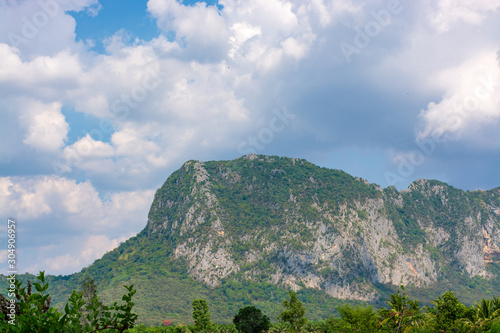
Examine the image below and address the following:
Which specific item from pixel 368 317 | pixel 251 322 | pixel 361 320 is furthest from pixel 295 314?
pixel 251 322

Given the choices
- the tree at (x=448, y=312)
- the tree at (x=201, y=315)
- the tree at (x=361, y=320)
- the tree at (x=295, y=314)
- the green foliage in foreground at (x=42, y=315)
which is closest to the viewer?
the green foliage in foreground at (x=42, y=315)

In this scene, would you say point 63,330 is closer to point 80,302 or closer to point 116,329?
point 80,302

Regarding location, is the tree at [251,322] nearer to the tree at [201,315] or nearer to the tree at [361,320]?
the tree at [201,315]

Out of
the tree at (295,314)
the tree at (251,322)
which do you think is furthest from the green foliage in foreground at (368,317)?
the tree at (251,322)

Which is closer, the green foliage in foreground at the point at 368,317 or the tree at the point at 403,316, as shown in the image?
the green foliage in foreground at the point at 368,317

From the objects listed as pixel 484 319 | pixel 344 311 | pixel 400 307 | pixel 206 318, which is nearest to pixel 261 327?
pixel 206 318

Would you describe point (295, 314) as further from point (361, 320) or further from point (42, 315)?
point (42, 315)

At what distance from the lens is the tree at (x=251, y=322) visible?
411ft

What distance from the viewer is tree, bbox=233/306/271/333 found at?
411ft

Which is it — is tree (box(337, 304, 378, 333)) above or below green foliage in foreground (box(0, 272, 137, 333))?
below

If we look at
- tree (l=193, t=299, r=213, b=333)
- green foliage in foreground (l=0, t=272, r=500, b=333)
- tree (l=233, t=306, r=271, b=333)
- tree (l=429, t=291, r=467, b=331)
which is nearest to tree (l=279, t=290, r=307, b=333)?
green foliage in foreground (l=0, t=272, r=500, b=333)

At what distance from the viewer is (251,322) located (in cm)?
12556

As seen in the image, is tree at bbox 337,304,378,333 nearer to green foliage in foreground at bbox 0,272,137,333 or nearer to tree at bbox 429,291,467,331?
tree at bbox 429,291,467,331

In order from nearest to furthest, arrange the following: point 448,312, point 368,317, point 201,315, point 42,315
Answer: point 42,315 → point 448,312 → point 368,317 → point 201,315
